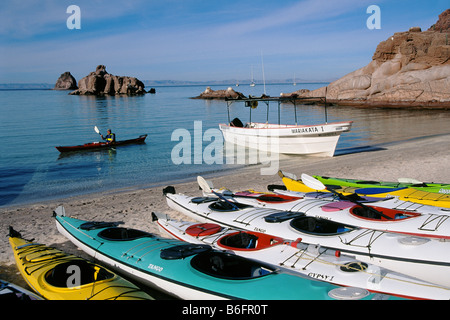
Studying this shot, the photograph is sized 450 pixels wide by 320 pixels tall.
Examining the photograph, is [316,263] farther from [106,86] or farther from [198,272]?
[106,86]

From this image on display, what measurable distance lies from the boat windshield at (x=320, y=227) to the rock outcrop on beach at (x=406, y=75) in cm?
4863

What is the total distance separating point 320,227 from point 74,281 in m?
4.78

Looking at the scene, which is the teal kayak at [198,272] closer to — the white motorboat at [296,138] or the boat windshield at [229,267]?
the boat windshield at [229,267]

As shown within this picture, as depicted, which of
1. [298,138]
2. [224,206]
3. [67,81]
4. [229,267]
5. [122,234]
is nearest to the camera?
[229,267]

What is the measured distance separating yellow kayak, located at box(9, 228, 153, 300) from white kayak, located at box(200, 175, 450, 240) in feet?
16.3

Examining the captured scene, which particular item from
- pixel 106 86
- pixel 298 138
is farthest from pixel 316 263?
pixel 106 86

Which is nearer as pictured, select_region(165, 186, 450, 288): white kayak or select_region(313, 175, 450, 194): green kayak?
select_region(165, 186, 450, 288): white kayak

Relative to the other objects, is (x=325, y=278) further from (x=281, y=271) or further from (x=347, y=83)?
(x=347, y=83)

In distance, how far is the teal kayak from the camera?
5199 mm

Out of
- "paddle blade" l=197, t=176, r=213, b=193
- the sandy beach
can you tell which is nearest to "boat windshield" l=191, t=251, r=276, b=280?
the sandy beach

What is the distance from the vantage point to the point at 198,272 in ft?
19.2

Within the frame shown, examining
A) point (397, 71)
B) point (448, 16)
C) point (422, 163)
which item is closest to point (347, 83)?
point (397, 71)

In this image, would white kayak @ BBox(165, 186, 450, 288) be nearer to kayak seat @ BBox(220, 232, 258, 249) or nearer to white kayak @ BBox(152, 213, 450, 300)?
white kayak @ BBox(152, 213, 450, 300)
